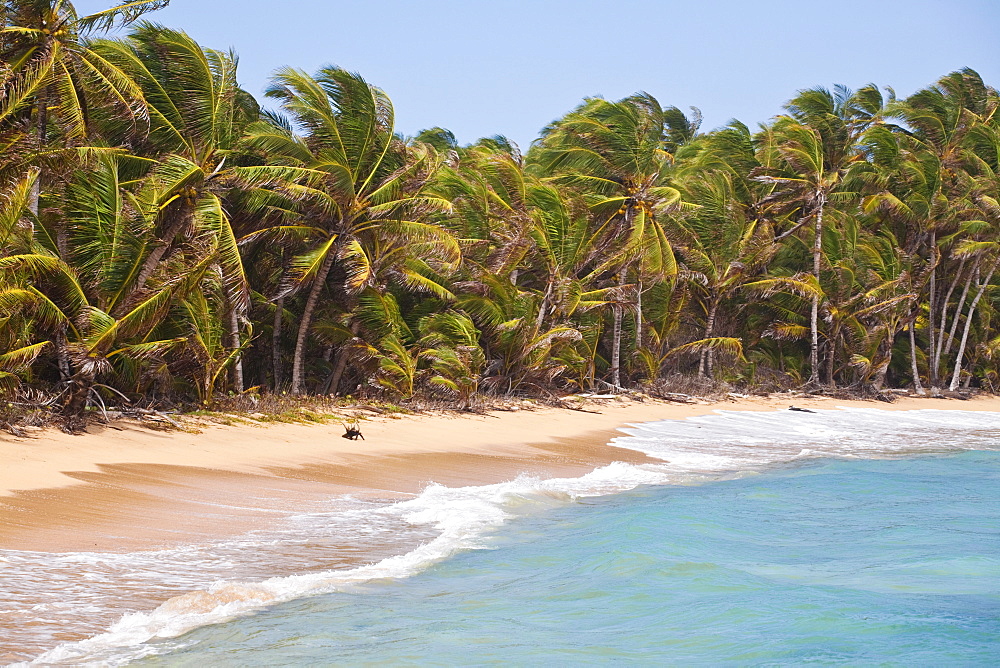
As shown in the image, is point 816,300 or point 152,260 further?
point 816,300

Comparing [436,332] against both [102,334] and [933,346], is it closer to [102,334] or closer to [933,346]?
[102,334]

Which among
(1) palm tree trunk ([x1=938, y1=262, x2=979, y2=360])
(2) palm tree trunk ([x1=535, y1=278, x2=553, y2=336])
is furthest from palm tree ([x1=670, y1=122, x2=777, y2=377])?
(1) palm tree trunk ([x1=938, y1=262, x2=979, y2=360])

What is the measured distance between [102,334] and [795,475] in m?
10.0

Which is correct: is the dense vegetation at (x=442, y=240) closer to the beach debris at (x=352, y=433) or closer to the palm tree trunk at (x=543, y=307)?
the palm tree trunk at (x=543, y=307)

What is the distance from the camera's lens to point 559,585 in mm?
6781

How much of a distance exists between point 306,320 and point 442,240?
10.2 feet

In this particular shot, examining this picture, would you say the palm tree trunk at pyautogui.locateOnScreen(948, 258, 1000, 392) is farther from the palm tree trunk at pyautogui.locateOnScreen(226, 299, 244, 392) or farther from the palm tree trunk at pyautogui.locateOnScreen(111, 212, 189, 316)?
the palm tree trunk at pyautogui.locateOnScreen(111, 212, 189, 316)

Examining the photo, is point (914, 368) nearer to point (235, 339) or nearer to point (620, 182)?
point (620, 182)

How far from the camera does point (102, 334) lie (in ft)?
36.9

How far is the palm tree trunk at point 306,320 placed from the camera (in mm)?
17531

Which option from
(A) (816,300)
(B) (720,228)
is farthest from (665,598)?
(A) (816,300)

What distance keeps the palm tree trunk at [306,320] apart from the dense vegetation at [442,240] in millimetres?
58

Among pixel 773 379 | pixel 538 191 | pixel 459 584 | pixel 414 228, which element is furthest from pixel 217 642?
pixel 773 379

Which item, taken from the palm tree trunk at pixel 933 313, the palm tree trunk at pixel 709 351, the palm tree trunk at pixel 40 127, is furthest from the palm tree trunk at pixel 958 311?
the palm tree trunk at pixel 40 127
